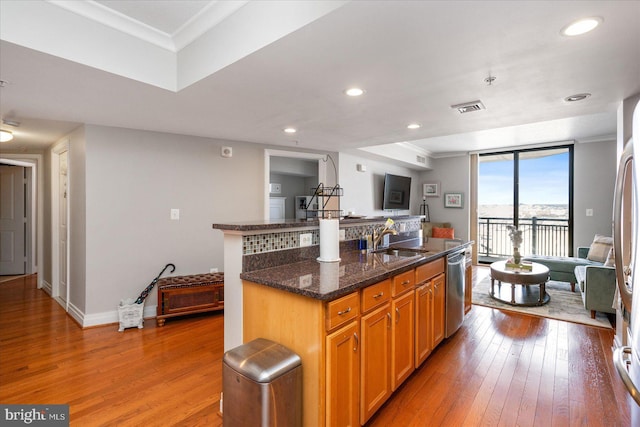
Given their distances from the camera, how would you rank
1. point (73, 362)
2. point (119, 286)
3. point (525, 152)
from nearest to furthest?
point (73, 362) → point (119, 286) → point (525, 152)

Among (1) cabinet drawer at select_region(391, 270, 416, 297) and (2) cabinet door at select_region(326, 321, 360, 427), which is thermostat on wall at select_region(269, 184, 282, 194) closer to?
(1) cabinet drawer at select_region(391, 270, 416, 297)

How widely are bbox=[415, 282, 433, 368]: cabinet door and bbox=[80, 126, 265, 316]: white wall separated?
8.73 feet

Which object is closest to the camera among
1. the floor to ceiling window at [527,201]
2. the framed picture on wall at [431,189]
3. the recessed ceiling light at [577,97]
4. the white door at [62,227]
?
the recessed ceiling light at [577,97]

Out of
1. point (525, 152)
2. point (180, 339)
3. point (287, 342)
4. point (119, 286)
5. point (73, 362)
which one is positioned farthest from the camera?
point (525, 152)

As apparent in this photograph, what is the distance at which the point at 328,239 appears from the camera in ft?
7.45

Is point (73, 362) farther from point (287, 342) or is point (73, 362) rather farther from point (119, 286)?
point (287, 342)

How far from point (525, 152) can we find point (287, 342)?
22.3 feet

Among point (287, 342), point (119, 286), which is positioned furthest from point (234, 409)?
point (119, 286)

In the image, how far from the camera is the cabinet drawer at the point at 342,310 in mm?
1522

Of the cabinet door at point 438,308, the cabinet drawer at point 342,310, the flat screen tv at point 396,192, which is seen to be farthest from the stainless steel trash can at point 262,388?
the flat screen tv at point 396,192

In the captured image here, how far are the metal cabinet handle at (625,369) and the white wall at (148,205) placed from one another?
3.80 meters

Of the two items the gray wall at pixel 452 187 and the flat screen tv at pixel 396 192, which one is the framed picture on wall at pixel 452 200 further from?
the flat screen tv at pixel 396 192

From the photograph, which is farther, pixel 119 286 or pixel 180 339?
pixel 119 286

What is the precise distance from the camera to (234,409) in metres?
1.48
